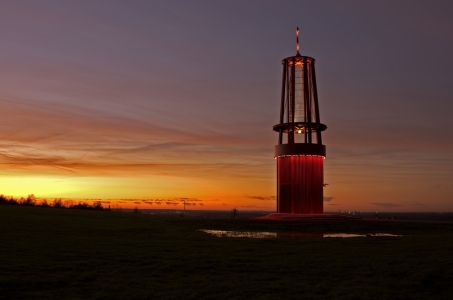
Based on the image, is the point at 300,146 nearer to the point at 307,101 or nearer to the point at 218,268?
the point at 307,101

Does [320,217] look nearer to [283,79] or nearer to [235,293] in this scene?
[283,79]

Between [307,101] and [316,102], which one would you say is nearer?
[307,101]

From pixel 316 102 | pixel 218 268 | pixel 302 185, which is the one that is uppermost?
pixel 316 102

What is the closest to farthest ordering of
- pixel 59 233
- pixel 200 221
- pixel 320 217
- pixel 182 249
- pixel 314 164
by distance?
pixel 182 249
pixel 59 233
pixel 200 221
pixel 320 217
pixel 314 164

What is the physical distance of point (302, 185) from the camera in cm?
4309

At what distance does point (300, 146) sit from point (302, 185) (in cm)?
337

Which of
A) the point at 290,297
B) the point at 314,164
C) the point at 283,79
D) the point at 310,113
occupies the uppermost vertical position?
the point at 283,79

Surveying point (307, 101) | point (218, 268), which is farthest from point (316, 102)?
point (218, 268)

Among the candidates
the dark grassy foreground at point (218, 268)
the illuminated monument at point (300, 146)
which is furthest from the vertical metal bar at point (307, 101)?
the dark grassy foreground at point (218, 268)

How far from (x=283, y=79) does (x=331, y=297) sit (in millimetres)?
36621

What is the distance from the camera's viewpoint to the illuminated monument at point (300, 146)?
43062 millimetres

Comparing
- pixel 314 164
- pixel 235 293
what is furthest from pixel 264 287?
pixel 314 164

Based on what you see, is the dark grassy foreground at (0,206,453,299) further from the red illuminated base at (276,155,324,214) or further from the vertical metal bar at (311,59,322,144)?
the vertical metal bar at (311,59,322,144)

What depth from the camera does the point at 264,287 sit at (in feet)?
37.3
